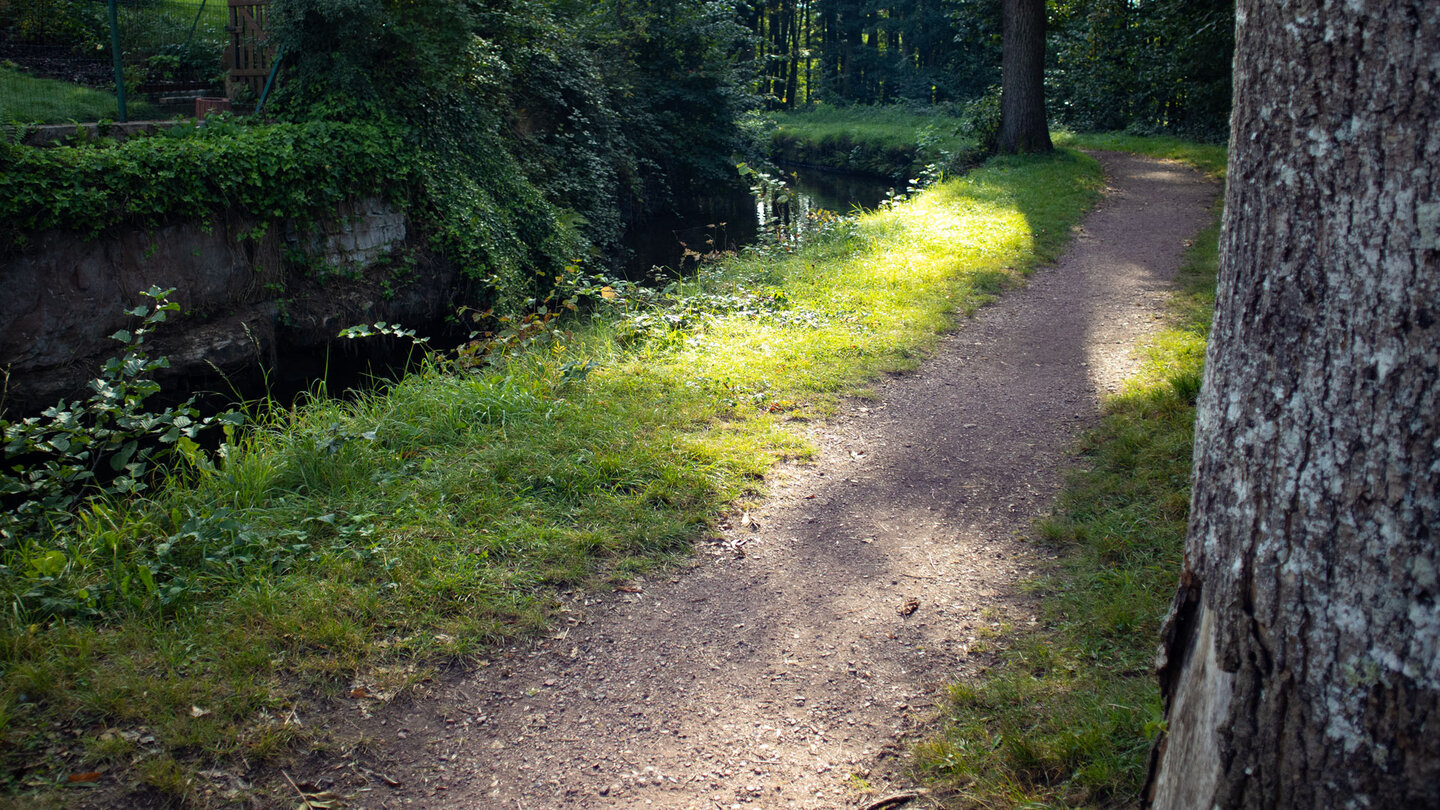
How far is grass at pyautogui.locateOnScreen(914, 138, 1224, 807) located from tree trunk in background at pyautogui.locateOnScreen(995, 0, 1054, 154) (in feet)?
41.1

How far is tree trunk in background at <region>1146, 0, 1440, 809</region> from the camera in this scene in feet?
5.36

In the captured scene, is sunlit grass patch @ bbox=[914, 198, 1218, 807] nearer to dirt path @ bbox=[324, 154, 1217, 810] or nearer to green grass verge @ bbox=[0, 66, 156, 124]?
dirt path @ bbox=[324, 154, 1217, 810]

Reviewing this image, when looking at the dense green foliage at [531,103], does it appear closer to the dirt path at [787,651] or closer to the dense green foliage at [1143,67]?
the dirt path at [787,651]

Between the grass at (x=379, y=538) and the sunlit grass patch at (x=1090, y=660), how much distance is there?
1.56 m

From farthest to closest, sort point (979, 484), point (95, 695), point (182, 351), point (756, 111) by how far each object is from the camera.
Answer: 1. point (756, 111)
2. point (182, 351)
3. point (979, 484)
4. point (95, 695)

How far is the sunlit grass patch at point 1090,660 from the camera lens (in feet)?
8.55

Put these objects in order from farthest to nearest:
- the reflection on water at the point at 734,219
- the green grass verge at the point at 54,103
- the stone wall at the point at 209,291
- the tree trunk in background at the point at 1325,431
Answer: the reflection on water at the point at 734,219 < the green grass verge at the point at 54,103 < the stone wall at the point at 209,291 < the tree trunk in background at the point at 1325,431

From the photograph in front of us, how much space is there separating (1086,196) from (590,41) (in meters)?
10.8

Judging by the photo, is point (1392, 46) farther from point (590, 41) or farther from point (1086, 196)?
point (590, 41)

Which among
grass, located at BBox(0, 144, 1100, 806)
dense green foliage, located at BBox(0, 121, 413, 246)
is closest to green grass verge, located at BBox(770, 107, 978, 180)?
dense green foliage, located at BBox(0, 121, 413, 246)

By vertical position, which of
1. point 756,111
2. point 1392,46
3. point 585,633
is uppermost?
point 756,111

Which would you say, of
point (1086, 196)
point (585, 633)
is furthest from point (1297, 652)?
point (1086, 196)

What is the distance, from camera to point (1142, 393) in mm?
5465

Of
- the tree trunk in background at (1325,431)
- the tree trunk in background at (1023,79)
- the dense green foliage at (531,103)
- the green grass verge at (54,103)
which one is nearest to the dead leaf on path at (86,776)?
the tree trunk in background at (1325,431)
